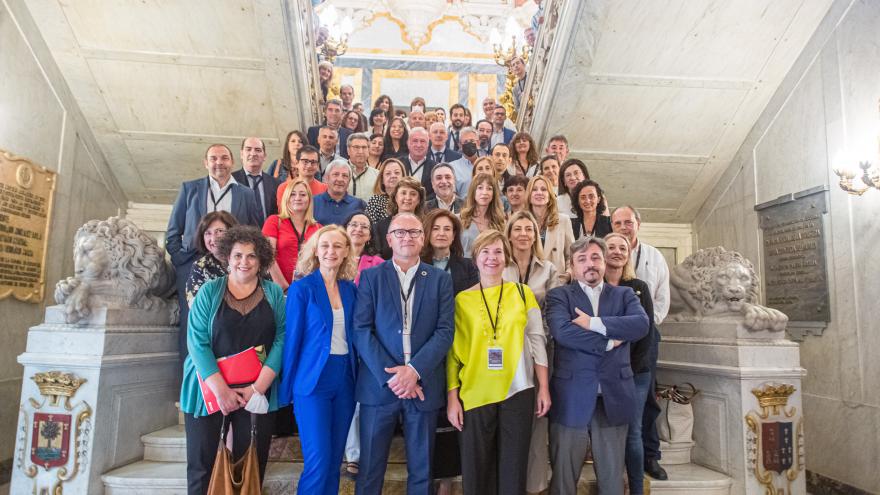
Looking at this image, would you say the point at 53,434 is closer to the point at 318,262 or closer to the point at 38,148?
the point at 318,262

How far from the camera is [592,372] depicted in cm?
281

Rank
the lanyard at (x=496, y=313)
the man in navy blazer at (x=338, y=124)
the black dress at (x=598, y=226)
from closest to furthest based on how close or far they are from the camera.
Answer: the lanyard at (x=496, y=313) → the black dress at (x=598, y=226) → the man in navy blazer at (x=338, y=124)

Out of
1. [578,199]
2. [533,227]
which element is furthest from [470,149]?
[533,227]

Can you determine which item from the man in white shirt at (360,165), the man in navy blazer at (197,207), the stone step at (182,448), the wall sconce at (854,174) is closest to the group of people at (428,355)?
the stone step at (182,448)

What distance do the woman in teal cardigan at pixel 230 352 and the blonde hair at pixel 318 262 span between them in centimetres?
25

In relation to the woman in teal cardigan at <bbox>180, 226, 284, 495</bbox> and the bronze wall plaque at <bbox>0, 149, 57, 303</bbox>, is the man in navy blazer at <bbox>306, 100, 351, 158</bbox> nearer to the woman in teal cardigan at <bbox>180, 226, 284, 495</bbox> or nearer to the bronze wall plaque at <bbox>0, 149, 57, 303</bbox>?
the bronze wall plaque at <bbox>0, 149, 57, 303</bbox>

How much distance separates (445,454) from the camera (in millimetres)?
3053

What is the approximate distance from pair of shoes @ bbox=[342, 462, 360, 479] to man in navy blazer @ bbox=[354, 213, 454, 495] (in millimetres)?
410

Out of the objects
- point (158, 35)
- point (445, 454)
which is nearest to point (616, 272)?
point (445, 454)

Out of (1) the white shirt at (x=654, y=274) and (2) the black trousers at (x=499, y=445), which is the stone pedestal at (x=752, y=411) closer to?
(1) the white shirt at (x=654, y=274)

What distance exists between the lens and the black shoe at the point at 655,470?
3397mm

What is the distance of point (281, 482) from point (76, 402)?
1.29 metres

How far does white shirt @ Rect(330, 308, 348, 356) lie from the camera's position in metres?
2.67

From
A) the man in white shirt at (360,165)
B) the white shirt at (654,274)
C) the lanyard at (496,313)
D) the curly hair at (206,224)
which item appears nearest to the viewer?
the lanyard at (496,313)
